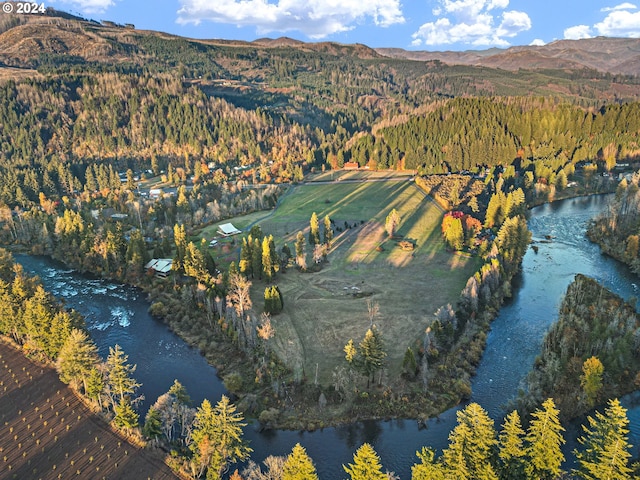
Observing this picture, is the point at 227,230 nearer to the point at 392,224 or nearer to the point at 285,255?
the point at 285,255

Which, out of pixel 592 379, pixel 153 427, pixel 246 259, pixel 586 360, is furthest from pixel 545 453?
pixel 246 259

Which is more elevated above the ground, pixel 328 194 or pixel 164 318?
pixel 328 194

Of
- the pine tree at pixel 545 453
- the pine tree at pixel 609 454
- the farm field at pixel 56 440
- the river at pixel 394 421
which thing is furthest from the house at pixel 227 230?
the pine tree at pixel 609 454

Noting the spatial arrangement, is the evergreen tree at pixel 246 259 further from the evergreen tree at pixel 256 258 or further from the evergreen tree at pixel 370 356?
the evergreen tree at pixel 370 356

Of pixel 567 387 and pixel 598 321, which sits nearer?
pixel 567 387

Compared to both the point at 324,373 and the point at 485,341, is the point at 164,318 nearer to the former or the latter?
the point at 324,373

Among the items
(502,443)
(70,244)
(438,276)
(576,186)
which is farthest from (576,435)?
(576,186)

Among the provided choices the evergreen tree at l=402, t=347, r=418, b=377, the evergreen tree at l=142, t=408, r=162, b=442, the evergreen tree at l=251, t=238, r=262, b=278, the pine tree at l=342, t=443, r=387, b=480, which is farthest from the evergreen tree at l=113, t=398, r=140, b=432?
the evergreen tree at l=251, t=238, r=262, b=278
